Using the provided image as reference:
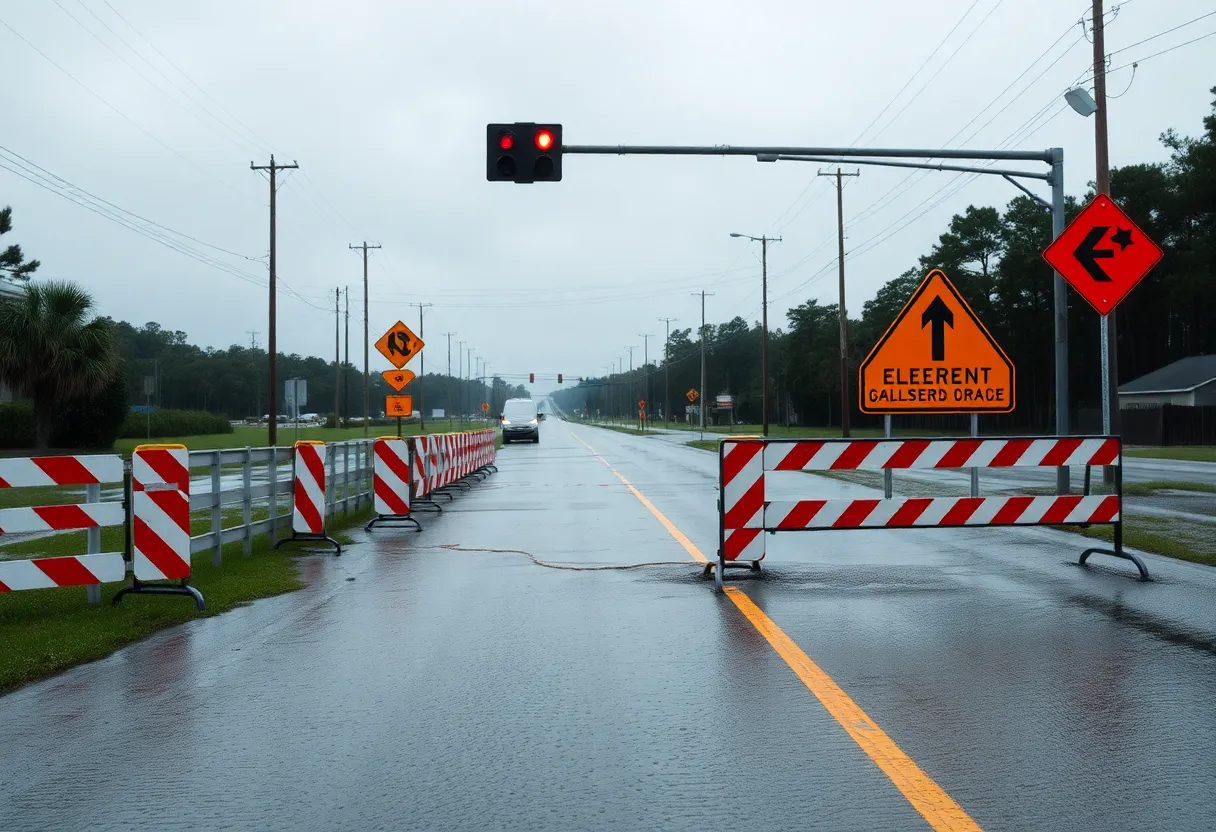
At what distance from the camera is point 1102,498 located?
11.8 metres

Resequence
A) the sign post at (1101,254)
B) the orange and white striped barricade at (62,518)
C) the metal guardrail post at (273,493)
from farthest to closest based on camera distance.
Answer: the metal guardrail post at (273,493), the sign post at (1101,254), the orange and white striped barricade at (62,518)

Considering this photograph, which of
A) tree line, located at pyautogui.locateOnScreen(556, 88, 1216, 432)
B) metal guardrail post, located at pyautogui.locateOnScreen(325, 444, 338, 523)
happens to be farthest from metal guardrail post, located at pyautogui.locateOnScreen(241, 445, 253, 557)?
tree line, located at pyautogui.locateOnScreen(556, 88, 1216, 432)

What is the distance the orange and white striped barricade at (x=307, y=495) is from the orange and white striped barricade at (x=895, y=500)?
5637mm

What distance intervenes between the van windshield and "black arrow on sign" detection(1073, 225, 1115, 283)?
177ft

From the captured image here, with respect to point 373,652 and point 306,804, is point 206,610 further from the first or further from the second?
point 306,804

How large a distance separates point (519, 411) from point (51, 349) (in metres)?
31.3

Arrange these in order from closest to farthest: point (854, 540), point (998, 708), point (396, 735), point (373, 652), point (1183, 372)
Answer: point (396, 735) < point (998, 708) < point (373, 652) < point (854, 540) < point (1183, 372)

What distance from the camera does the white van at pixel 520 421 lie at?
66.6 meters

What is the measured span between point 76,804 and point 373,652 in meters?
3.11

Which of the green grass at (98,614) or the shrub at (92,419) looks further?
the shrub at (92,419)

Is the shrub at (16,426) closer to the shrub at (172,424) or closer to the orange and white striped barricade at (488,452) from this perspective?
the shrub at (172,424)

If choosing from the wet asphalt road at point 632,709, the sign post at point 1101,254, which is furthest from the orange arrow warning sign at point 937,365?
the wet asphalt road at point 632,709

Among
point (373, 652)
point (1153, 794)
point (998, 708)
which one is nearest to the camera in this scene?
point (1153, 794)

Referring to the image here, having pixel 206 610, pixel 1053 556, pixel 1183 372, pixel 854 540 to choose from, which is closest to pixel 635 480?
pixel 854 540
